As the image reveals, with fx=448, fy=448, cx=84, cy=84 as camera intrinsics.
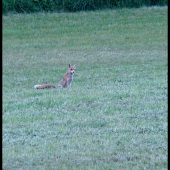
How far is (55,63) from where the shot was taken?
18.4 metres

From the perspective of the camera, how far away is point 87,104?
10125 millimetres

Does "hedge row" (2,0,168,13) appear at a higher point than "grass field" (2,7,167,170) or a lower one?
higher

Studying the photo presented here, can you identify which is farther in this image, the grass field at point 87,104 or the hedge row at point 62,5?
the hedge row at point 62,5

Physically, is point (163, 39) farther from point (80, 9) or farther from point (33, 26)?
point (80, 9)

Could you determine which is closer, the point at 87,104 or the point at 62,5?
the point at 87,104

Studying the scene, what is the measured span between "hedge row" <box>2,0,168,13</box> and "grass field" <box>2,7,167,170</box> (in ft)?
26.5

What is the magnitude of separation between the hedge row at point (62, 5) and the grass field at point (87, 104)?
8.08 m

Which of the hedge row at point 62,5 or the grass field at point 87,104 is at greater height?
the hedge row at point 62,5

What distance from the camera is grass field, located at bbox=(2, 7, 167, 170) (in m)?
6.57

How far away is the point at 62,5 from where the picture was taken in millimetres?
34469

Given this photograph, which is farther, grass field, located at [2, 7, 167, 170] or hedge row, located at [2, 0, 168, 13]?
hedge row, located at [2, 0, 168, 13]

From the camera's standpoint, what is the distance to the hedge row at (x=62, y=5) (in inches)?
1312

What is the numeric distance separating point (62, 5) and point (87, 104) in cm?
2527

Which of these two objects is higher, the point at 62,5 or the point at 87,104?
the point at 62,5
